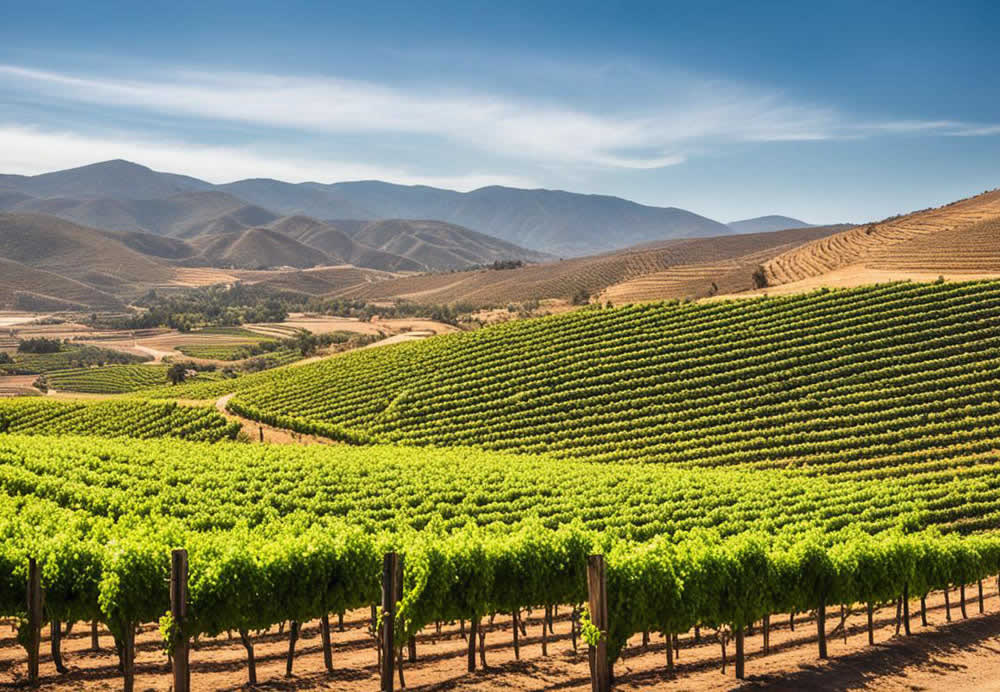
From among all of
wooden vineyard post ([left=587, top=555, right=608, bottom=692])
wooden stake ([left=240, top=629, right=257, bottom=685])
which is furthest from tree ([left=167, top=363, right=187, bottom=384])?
wooden vineyard post ([left=587, top=555, right=608, bottom=692])

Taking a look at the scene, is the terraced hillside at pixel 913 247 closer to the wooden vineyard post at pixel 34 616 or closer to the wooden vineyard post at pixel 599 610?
the wooden vineyard post at pixel 599 610

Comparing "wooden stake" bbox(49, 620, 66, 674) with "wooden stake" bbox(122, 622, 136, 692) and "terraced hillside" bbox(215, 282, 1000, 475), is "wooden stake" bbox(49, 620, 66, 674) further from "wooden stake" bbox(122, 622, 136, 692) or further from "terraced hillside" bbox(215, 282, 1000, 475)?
"terraced hillside" bbox(215, 282, 1000, 475)

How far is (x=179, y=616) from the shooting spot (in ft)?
47.6

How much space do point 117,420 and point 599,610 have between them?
2375 inches

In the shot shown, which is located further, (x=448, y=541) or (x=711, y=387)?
(x=711, y=387)

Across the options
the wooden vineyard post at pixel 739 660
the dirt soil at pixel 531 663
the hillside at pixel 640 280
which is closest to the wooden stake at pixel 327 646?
the dirt soil at pixel 531 663

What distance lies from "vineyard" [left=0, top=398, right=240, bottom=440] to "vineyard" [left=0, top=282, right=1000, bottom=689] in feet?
0.94

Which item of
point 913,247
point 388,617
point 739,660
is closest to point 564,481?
point 739,660

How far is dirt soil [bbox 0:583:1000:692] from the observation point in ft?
56.3

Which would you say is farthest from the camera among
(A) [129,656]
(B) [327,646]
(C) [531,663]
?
(C) [531,663]

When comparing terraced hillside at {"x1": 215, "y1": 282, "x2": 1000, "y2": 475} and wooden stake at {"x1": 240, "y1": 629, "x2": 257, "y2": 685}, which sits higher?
terraced hillside at {"x1": 215, "y1": 282, "x2": 1000, "y2": 475}

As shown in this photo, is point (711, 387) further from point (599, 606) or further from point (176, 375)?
point (176, 375)

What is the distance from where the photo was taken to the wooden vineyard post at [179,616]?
47.3ft

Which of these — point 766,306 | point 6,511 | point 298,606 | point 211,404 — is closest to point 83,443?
point 6,511
